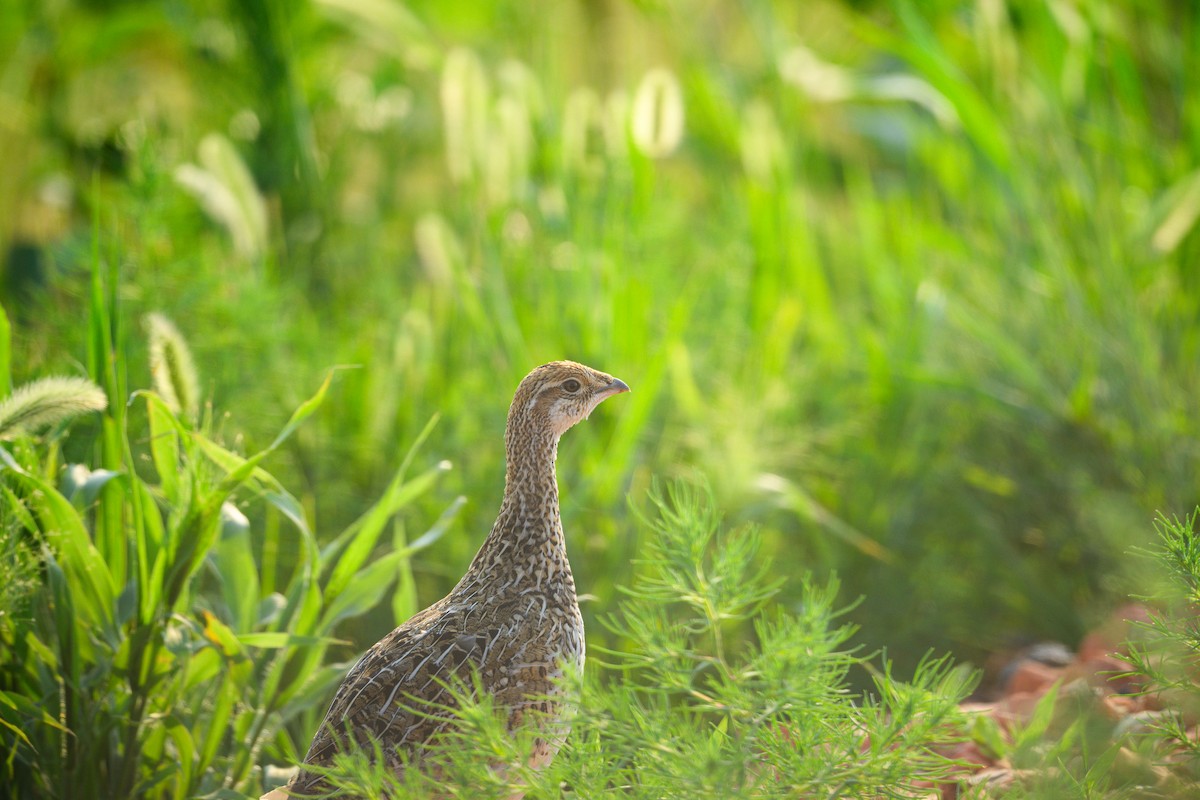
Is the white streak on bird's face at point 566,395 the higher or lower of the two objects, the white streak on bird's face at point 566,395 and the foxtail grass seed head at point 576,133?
the lower

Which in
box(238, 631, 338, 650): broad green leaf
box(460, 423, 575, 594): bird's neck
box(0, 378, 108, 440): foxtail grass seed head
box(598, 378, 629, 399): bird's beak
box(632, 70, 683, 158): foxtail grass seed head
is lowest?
box(238, 631, 338, 650): broad green leaf

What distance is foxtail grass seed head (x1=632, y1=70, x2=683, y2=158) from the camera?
2928mm

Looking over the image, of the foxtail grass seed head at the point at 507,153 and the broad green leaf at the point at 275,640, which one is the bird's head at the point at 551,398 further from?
the foxtail grass seed head at the point at 507,153

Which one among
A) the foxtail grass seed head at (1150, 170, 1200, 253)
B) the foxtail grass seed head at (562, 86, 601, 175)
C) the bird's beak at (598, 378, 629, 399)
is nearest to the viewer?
the bird's beak at (598, 378, 629, 399)

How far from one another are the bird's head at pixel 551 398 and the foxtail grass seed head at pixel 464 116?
47.1 inches

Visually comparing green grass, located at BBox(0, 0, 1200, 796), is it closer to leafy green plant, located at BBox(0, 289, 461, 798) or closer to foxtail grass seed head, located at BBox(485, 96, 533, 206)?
foxtail grass seed head, located at BBox(485, 96, 533, 206)

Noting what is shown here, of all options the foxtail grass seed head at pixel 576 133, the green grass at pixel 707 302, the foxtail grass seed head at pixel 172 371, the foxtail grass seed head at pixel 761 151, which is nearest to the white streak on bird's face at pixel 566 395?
the green grass at pixel 707 302

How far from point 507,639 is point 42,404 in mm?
750

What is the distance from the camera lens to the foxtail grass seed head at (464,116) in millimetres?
2887

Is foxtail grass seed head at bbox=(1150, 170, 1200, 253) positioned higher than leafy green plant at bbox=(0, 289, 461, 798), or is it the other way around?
foxtail grass seed head at bbox=(1150, 170, 1200, 253)

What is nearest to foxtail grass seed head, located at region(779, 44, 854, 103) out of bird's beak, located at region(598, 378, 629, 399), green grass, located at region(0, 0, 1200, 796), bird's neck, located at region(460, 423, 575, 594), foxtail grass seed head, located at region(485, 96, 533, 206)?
green grass, located at region(0, 0, 1200, 796)

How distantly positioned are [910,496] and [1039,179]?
3.60 feet

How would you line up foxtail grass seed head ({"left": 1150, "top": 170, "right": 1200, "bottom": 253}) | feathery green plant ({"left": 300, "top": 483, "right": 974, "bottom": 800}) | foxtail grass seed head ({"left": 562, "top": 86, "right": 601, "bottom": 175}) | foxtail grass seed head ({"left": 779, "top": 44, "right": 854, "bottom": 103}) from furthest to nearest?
foxtail grass seed head ({"left": 779, "top": 44, "right": 854, "bottom": 103}) → foxtail grass seed head ({"left": 562, "top": 86, "right": 601, "bottom": 175}) → foxtail grass seed head ({"left": 1150, "top": 170, "right": 1200, "bottom": 253}) → feathery green plant ({"left": 300, "top": 483, "right": 974, "bottom": 800})

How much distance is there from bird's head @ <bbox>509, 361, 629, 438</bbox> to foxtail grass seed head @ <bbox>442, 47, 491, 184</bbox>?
120cm
